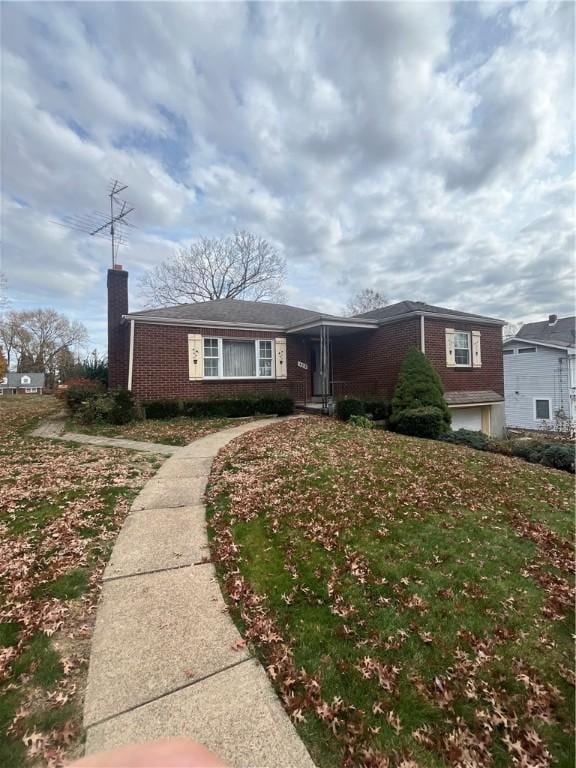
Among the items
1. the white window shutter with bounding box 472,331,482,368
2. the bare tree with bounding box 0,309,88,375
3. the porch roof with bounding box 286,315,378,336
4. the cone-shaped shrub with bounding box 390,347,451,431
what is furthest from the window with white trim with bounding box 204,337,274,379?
the bare tree with bounding box 0,309,88,375

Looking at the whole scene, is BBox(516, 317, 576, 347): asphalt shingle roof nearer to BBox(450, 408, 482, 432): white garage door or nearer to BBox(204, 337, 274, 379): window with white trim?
BBox(450, 408, 482, 432): white garage door

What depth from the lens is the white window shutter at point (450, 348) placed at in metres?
13.2

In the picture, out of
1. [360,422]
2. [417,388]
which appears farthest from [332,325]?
[360,422]

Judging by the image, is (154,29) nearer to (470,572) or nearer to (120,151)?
(120,151)

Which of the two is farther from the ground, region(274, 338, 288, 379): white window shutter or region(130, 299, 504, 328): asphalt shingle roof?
region(130, 299, 504, 328): asphalt shingle roof

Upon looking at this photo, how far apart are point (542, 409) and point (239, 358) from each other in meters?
17.2

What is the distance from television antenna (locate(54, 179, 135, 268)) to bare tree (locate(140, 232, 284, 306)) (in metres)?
14.9

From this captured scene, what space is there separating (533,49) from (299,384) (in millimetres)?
10631

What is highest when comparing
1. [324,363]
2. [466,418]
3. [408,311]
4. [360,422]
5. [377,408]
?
[408,311]

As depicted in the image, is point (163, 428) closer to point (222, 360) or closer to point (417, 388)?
point (222, 360)

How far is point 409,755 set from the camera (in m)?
1.63

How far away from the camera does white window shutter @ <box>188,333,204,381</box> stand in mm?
12102

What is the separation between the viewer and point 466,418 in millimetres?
14336

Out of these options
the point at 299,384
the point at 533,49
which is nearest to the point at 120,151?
the point at 299,384
